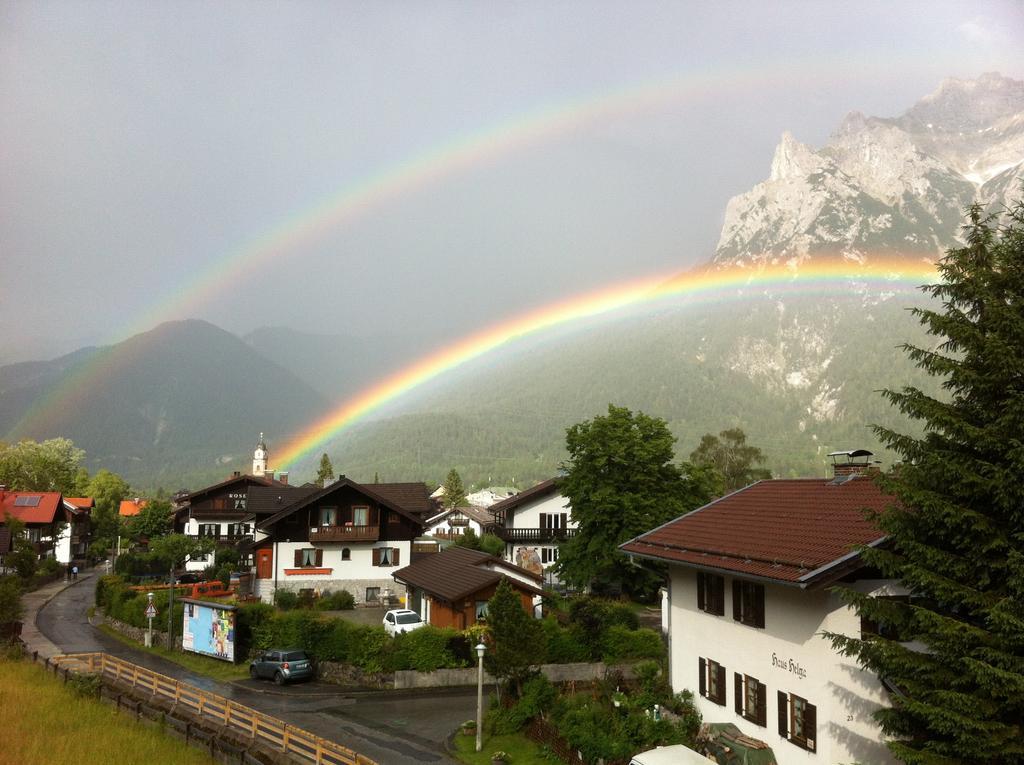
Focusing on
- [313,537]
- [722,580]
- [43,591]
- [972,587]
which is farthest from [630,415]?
[43,591]

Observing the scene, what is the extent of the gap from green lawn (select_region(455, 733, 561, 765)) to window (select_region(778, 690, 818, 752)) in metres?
6.47

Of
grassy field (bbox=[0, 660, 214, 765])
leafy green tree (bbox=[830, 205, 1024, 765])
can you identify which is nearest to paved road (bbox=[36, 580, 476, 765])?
grassy field (bbox=[0, 660, 214, 765])

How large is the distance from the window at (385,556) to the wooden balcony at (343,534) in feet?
4.12

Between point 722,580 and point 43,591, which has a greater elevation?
point 722,580

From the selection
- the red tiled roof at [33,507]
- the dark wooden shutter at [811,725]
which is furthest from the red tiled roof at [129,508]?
the dark wooden shutter at [811,725]

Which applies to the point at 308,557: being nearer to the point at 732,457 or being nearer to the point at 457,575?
the point at 457,575

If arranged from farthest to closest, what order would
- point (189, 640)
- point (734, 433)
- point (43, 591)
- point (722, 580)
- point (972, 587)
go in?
point (734, 433), point (43, 591), point (189, 640), point (722, 580), point (972, 587)

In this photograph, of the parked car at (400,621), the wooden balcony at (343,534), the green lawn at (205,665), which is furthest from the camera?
the wooden balcony at (343,534)

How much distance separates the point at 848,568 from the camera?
17.0m

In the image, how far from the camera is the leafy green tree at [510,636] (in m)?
24.8

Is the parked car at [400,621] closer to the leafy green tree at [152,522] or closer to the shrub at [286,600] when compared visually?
the shrub at [286,600]

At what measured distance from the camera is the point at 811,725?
59.8 ft

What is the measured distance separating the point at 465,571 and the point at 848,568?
2498 cm

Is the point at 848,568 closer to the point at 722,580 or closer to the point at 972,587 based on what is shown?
the point at 972,587
